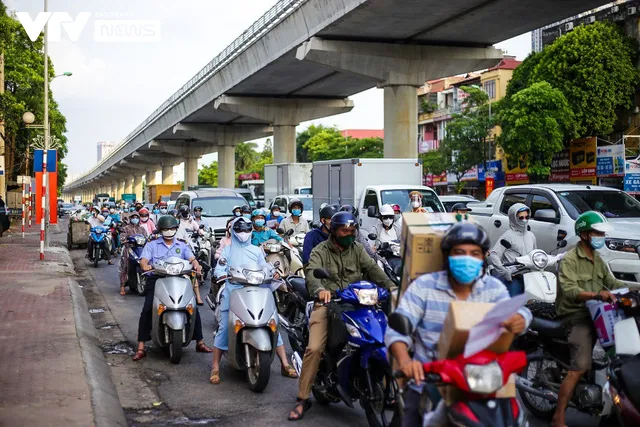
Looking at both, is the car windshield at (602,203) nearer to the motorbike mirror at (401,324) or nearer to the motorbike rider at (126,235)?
the motorbike rider at (126,235)

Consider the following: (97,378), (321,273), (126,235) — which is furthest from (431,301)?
(126,235)

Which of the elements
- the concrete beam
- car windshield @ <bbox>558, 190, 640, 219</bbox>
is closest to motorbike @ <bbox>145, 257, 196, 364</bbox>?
car windshield @ <bbox>558, 190, 640, 219</bbox>

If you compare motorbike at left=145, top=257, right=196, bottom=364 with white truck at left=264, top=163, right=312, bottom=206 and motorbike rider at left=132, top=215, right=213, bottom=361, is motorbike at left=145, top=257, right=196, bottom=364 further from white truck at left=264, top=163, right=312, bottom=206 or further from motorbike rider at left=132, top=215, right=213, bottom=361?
white truck at left=264, top=163, right=312, bottom=206

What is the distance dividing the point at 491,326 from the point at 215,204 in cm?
1788

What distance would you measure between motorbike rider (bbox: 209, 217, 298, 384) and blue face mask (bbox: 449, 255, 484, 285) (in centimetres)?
→ 405

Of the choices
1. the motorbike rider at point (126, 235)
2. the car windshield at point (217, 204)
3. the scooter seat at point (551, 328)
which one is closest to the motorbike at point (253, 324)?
the scooter seat at point (551, 328)

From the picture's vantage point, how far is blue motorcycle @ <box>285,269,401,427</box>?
17.9 feet

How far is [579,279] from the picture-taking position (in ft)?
19.0

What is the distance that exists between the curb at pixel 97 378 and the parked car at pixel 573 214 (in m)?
5.90

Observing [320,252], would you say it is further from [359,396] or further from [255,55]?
[255,55]

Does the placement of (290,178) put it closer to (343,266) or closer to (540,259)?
(540,259)

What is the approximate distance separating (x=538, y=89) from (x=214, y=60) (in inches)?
666

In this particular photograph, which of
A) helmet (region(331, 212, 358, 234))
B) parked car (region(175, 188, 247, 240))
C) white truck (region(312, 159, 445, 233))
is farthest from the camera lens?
white truck (region(312, 159, 445, 233))

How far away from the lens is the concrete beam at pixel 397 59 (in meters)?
29.2
